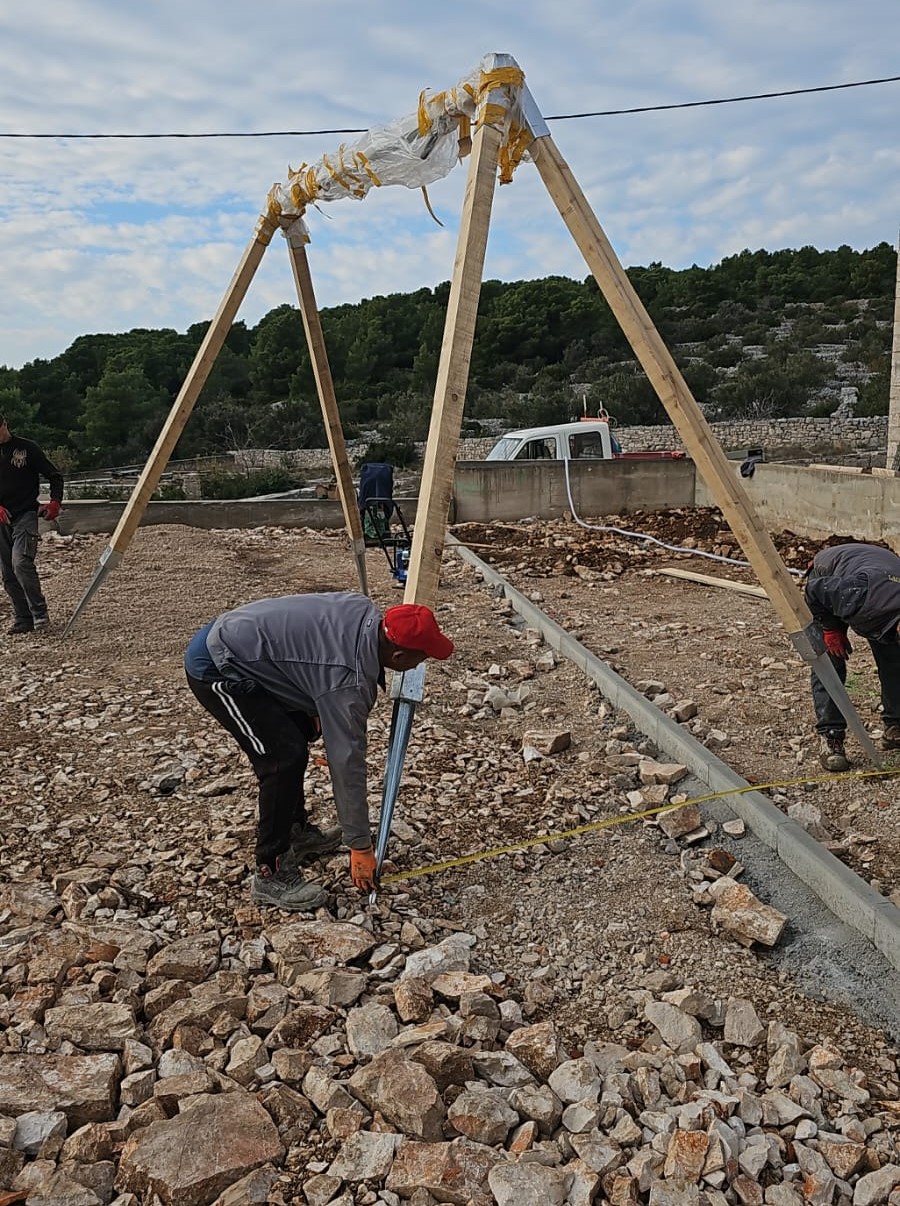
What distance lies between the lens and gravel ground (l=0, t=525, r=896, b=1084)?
10.7 feet

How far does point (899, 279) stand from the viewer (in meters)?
13.9

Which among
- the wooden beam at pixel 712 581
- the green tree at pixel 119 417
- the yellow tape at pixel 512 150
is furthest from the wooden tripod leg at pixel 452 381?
the green tree at pixel 119 417

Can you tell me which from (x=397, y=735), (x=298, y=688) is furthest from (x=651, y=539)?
(x=298, y=688)

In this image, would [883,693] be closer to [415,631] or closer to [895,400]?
[415,631]

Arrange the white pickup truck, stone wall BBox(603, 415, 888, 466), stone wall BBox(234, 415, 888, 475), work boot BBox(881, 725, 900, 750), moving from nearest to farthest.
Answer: work boot BBox(881, 725, 900, 750)
the white pickup truck
stone wall BBox(603, 415, 888, 466)
stone wall BBox(234, 415, 888, 475)

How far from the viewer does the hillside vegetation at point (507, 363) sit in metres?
36.0

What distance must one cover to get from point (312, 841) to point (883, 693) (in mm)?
3145

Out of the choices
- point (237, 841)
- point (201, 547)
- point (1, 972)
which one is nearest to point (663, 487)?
point (201, 547)

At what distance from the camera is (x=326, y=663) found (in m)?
3.38

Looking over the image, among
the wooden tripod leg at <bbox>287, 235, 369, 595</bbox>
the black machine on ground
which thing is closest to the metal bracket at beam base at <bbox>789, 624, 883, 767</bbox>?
the wooden tripod leg at <bbox>287, 235, 369, 595</bbox>

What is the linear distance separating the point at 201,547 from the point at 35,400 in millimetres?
33958

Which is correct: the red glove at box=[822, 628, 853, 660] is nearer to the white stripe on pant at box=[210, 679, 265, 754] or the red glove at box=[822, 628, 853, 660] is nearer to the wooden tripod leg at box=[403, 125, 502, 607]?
the wooden tripod leg at box=[403, 125, 502, 607]

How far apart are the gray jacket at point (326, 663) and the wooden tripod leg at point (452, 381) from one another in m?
0.49

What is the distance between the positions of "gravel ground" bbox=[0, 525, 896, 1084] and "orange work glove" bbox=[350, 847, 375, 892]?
120 mm
